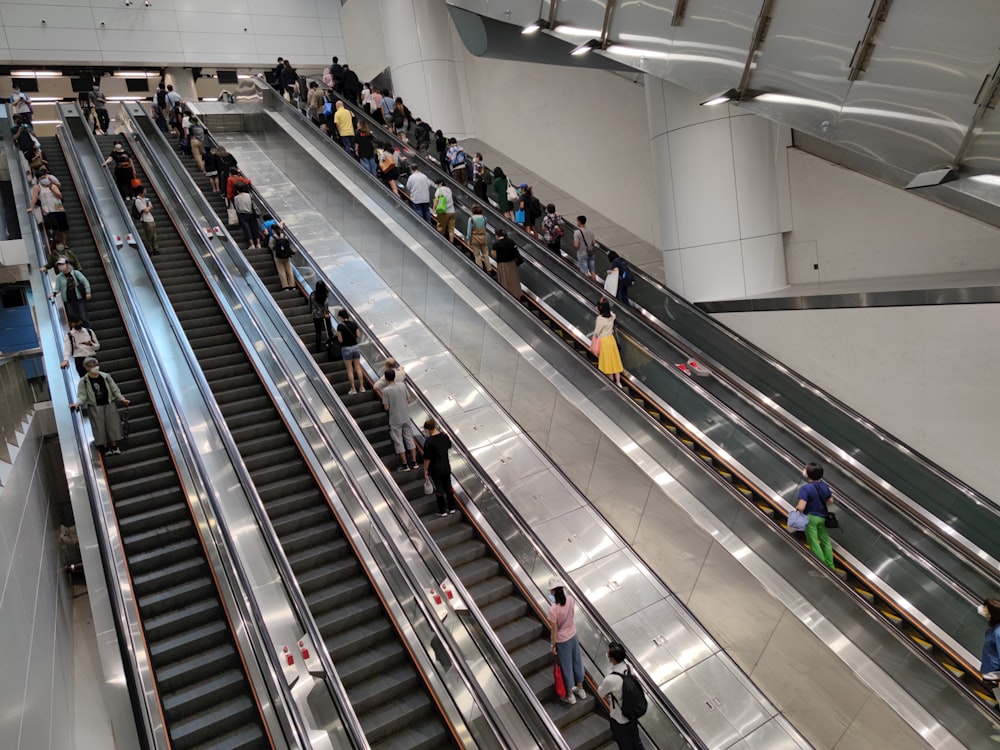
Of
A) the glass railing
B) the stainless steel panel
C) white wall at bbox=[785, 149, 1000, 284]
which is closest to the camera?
the glass railing

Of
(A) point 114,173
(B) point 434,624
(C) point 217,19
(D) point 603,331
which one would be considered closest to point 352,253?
(A) point 114,173

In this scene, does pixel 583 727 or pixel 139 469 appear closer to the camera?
pixel 583 727

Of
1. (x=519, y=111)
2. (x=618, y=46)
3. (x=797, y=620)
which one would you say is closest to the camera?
(x=797, y=620)

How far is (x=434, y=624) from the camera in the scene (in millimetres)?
5879

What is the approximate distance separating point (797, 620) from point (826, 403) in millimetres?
3798

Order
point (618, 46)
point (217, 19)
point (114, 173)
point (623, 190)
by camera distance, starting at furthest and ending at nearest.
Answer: point (217, 19) < point (623, 190) < point (114, 173) < point (618, 46)

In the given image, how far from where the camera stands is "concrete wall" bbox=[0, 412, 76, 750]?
4351mm

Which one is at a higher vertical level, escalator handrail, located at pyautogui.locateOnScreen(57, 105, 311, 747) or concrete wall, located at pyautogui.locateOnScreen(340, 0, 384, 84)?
concrete wall, located at pyautogui.locateOnScreen(340, 0, 384, 84)

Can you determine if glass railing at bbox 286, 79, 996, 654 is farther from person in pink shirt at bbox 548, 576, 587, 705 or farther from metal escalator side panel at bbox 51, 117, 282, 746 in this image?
metal escalator side panel at bbox 51, 117, 282, 746

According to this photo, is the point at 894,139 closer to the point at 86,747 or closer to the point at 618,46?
the point at 618,46

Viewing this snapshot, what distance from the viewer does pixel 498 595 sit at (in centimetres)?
713

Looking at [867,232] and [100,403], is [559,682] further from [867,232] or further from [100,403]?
[867,232]

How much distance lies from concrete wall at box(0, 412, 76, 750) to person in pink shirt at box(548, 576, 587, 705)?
3.77m

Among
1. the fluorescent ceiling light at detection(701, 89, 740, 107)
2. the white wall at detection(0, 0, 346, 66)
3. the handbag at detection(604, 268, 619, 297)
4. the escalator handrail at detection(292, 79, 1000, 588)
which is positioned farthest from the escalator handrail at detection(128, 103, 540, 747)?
the white wall at detection(0, 0, 346, 66)
